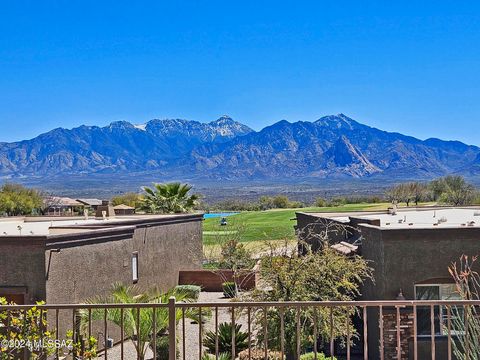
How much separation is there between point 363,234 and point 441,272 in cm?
262

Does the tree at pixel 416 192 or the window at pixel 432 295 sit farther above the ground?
the tree at pixel 416 192

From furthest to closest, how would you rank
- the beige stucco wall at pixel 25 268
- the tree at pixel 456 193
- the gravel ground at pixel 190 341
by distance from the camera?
the tree at pixel 456 193 → the gravel ground at pixel 190 341 → the beige stucco wall at pixel 25 268

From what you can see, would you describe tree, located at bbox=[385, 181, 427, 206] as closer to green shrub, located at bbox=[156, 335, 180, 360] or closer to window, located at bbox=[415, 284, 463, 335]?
window, located at bbox=[415, 284, 463, 335]

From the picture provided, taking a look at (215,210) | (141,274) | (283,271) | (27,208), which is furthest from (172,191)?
(215,210)

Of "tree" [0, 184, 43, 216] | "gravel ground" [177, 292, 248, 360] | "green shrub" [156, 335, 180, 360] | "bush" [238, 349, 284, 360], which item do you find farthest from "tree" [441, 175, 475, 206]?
"bush" [238, 349, 284, 360]

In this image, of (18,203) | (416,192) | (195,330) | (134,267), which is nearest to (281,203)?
(416,192)

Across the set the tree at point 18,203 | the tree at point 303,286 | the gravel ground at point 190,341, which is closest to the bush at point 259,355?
the tree at point 303,286

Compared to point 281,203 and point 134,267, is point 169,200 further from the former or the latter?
point 281,203

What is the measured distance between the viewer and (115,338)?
67.4ft

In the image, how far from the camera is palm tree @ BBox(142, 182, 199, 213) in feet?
128

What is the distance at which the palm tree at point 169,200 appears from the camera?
39062mm

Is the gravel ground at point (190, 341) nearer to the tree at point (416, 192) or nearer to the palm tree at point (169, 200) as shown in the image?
the palm tree at point (169, 200)

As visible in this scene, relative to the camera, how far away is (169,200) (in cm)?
3919

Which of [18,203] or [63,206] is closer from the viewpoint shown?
[18,203]
